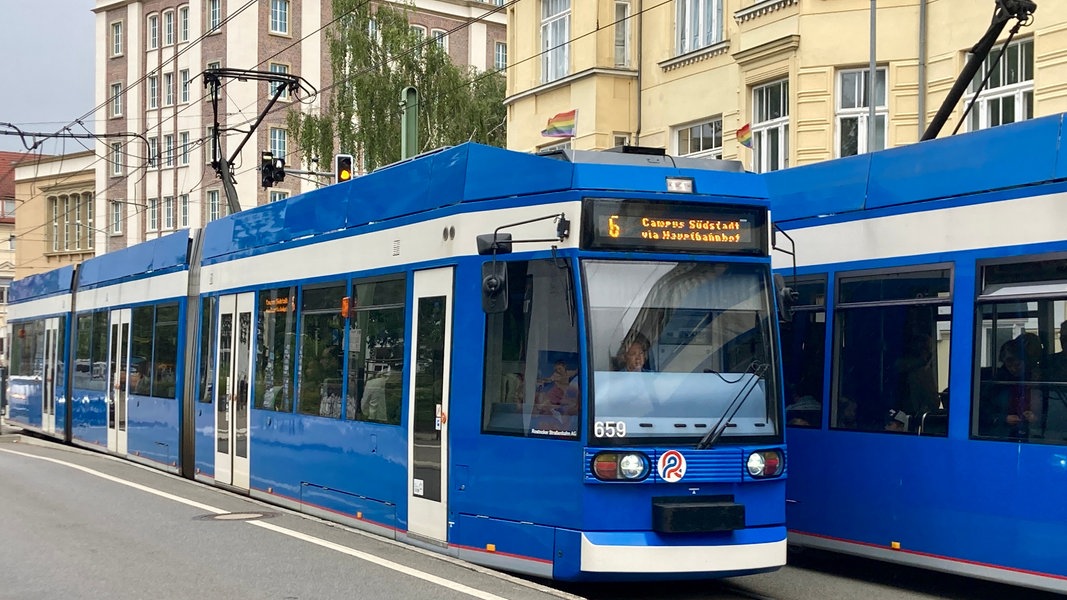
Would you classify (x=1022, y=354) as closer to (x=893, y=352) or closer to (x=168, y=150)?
(x=893, y=352)

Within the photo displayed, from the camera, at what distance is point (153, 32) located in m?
63.5

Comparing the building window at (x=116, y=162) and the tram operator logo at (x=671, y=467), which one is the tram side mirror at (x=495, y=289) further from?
the building window at (x=116, y=162)

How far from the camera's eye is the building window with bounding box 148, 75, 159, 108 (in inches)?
2473

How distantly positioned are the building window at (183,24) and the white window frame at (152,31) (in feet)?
5.92

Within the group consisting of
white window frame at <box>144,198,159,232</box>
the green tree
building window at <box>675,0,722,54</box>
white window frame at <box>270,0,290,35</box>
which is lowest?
white window frame at <box>144,198,159,232</box>

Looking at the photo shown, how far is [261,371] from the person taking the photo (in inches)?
554

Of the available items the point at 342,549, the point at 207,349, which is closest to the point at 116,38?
the point at 207,349

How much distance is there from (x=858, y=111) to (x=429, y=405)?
493 inches

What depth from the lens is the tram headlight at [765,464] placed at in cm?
875

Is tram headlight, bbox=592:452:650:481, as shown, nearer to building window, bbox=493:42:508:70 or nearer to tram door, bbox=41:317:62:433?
tram door, bbox=41:317:62:433

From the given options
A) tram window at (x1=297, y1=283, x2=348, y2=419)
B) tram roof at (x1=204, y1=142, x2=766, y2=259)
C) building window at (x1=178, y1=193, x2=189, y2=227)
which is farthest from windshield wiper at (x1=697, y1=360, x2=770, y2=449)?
building window at (x1=178, y1=193, x2=189, y2=227)

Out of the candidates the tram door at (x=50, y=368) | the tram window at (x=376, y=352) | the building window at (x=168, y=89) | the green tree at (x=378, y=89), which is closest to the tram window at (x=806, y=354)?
the tram window at (x=376, y=352)

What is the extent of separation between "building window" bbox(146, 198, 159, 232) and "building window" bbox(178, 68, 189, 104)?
5.03 m

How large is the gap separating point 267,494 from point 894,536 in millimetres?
6868
